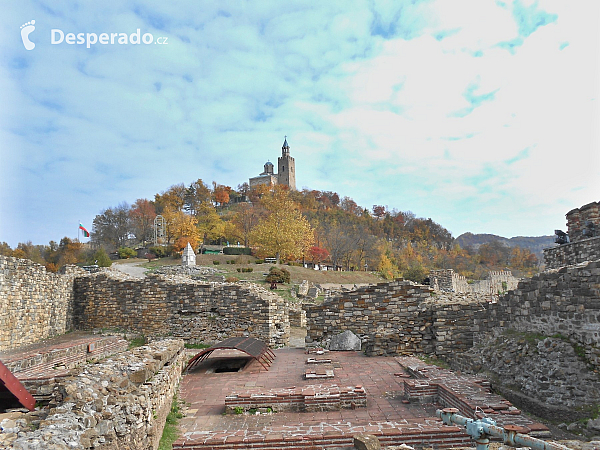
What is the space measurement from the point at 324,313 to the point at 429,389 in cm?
525

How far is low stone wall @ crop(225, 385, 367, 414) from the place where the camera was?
6059mm

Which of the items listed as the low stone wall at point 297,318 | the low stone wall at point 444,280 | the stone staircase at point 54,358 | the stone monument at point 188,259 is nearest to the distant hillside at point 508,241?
the low stone wall at point 444,280

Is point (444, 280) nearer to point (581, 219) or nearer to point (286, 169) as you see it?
point (581, 219)

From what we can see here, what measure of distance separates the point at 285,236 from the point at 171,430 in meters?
31.0

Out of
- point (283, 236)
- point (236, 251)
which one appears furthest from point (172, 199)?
point (283, 236)

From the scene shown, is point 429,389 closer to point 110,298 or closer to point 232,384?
point 232,384

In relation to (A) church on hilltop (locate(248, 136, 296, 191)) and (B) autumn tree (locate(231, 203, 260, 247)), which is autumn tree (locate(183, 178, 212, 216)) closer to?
(B) autumn tree (locate(231, 203, 260, 247))

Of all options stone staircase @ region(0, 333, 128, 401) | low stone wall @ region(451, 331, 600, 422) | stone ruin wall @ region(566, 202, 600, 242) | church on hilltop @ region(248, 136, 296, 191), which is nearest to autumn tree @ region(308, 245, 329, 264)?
stone staircase @ region(0, 333, 128, 401)

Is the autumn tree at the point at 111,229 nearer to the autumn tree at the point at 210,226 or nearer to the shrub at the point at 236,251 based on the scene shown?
the autumn tree at the point at 210,226

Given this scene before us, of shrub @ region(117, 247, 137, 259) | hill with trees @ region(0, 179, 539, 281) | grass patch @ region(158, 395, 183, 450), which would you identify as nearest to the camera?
grass patch @ region(158, 395, 183, 450)

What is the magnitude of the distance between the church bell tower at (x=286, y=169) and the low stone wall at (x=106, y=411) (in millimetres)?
106809

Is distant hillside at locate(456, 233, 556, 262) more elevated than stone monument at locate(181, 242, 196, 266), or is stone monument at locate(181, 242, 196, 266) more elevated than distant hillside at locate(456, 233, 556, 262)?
→ distant hillside at locate(456, 233, 556, 262)

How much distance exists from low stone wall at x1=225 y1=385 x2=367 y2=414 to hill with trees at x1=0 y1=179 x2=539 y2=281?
30.1m

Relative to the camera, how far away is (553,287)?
6434 mm
